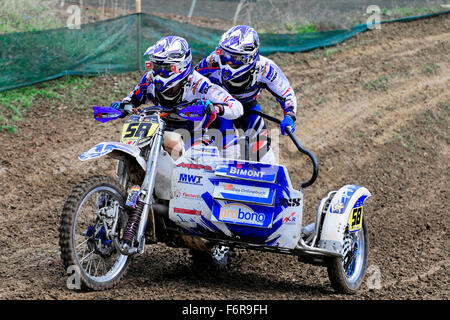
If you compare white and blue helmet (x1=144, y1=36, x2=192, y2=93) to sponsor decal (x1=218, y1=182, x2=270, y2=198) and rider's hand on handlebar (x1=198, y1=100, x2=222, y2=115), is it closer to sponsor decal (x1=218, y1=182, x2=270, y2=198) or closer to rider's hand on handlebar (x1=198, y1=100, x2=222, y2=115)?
rider's hand on handlebar (x1=198, y1=100, x2=222, y2=115)

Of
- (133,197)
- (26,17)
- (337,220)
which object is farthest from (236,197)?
(26,17)

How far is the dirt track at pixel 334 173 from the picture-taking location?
6.36m

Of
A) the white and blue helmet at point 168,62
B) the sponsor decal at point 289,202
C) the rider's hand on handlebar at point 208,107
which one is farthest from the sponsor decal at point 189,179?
the white and blue helmet at point 168,62

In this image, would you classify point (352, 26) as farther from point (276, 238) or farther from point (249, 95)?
point (276, 238)

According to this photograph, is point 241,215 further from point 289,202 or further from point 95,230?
point 95,230

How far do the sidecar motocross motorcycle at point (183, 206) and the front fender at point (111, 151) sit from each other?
11 millimetres

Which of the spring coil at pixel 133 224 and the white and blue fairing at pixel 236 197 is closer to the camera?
the spring coil at pixel 133 224

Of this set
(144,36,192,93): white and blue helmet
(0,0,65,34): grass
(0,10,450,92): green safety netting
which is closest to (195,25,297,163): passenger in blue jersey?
(144,36,192,93): white and blue helmet

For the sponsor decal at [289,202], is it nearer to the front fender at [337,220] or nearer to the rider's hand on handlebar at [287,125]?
the front fender at [337,220]

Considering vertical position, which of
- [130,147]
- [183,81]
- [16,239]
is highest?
[183,81]

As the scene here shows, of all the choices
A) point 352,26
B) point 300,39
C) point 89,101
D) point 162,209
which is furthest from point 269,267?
point 352,26

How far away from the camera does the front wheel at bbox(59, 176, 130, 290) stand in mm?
5199

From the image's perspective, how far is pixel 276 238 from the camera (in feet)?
19.6

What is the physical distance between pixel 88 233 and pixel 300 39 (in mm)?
10547
